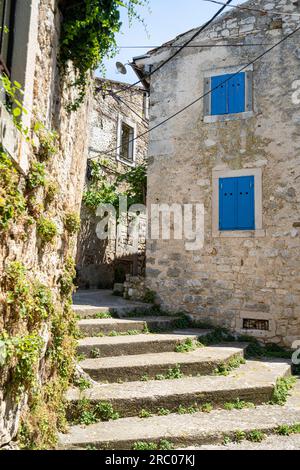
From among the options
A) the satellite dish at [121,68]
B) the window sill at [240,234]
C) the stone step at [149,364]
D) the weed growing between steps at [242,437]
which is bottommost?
the weed growing between steps at [242,437]

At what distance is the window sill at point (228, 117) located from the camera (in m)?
7.62

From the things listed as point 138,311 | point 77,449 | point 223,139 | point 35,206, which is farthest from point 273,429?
point 223,139

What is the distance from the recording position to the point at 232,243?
7.45m

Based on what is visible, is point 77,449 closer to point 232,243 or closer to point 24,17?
point 24,17

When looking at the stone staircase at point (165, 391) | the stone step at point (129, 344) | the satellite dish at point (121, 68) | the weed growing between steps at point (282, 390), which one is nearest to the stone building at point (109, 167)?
the satellite dish at point (121, 68)

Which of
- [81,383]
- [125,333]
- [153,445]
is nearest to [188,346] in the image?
[125,333]

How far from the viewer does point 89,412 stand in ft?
13.0

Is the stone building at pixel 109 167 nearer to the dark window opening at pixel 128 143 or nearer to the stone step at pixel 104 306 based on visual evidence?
the dark window opening at pixel 128 143

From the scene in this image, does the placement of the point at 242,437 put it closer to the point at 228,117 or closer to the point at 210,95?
the point at 228,117

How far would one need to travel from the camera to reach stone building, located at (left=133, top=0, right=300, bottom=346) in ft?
23.3

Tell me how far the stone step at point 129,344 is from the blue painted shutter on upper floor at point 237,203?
2.53 m

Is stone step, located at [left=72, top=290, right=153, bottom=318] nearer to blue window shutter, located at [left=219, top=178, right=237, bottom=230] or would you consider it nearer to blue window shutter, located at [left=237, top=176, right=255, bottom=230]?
blue window shutter, located at [left=219, top=178, right=237, bottom=230]

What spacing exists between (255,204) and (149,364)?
13.0 feet
